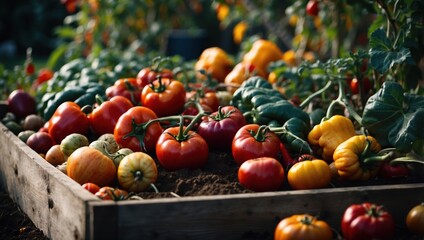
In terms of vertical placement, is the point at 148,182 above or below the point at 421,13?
below

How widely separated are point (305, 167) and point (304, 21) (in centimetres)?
342

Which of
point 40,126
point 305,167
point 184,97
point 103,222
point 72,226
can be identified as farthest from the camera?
point 40,126

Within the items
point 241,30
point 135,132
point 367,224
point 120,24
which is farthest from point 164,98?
point 120,24

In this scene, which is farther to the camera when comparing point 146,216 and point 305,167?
point 305,167

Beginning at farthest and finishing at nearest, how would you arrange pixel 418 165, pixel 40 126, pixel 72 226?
pixel 40 126 → pixel 418 165 → pixel 72 226

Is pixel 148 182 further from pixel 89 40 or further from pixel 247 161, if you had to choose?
pixel 89 40

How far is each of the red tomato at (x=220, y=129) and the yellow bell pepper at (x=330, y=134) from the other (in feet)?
1.42

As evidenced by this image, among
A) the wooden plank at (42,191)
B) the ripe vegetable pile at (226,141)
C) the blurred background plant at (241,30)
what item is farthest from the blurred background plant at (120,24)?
the wooden plank at (42,191)

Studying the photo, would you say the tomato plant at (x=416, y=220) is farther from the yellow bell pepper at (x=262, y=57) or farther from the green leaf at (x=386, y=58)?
the yellow bell pepper at (x=262, y=57)

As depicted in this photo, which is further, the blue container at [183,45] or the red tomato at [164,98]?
the blue container at [183,45]

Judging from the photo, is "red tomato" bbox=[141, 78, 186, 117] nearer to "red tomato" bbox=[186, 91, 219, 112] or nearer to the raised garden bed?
"red tomato" bbox=[186, 91, 219, 112]

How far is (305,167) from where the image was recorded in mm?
3113

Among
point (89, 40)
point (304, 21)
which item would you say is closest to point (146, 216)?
point (304, 21)

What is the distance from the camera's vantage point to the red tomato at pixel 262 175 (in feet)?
10.1
